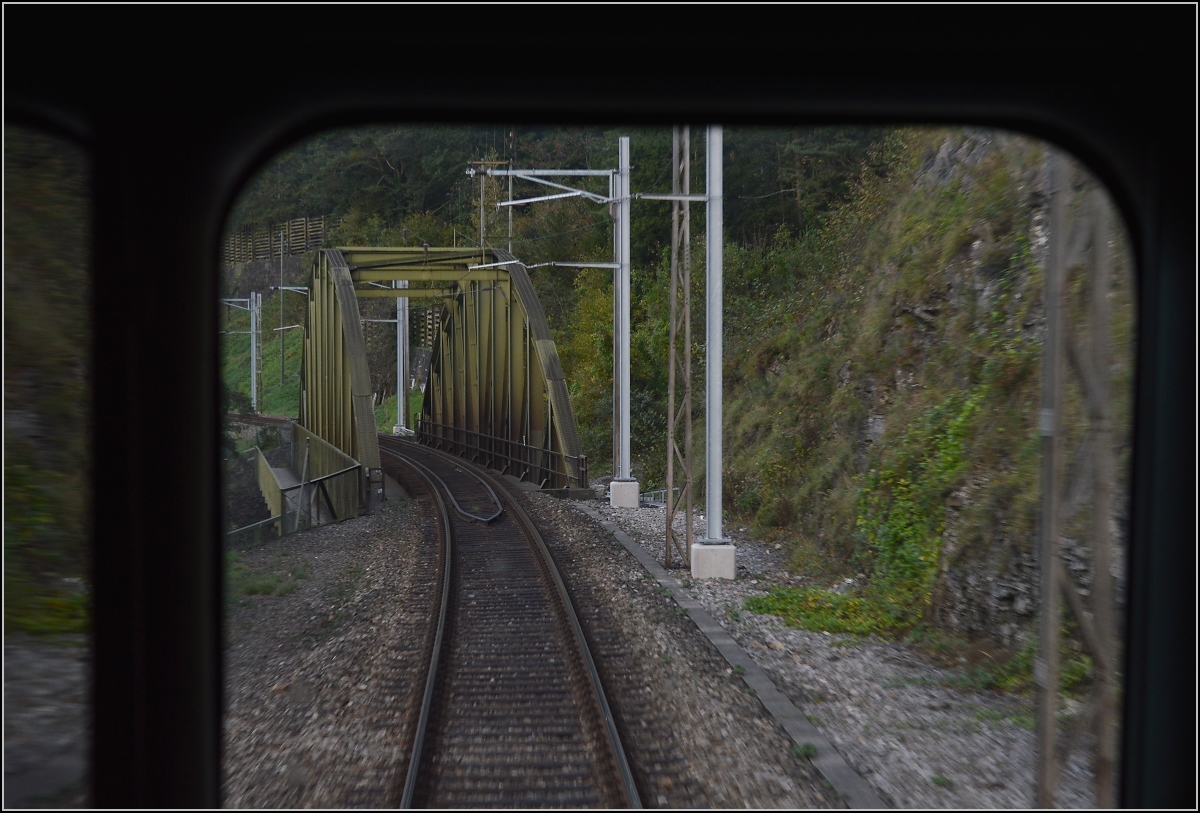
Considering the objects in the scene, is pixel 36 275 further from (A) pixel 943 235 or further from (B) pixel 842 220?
(B) pixel 842 220

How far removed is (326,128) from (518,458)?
20.8 m

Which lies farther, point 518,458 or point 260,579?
point 518,458

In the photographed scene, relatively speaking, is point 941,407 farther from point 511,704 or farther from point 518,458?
point 518,458

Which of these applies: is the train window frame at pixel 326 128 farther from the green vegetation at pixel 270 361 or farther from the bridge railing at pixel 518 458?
the green vegetation at pixel 270 361

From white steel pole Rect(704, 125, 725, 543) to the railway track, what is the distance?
214 centimetres

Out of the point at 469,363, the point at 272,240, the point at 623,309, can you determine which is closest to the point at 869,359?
the point at 623,309

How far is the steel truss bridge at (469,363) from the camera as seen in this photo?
19609mm

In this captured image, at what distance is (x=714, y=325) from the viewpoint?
11008 mm

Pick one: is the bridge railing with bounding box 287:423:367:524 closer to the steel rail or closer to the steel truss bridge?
the steel truss bridge

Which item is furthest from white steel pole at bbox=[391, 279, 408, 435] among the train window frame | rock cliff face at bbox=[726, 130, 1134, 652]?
the train window frame

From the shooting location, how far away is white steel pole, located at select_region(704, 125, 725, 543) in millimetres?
10852

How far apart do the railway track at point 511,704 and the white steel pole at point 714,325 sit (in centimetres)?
214

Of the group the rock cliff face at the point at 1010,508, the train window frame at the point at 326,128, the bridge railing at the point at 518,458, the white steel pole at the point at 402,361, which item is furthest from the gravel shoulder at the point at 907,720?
the white steel pole at the point at 402,361

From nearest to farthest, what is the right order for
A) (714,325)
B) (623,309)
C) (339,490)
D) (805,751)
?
(805,751) → (714,325) → (623,309) → (339,490)
